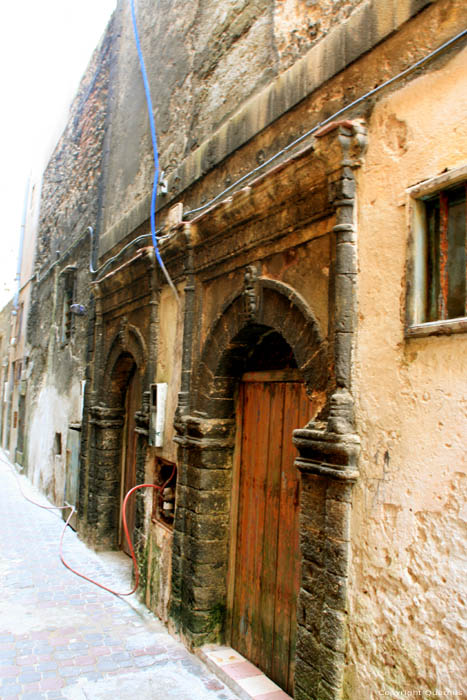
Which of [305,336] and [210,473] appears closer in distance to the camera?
[305,336]

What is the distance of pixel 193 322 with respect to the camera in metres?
4.82

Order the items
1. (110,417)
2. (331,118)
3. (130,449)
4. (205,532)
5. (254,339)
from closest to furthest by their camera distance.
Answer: (331,118) → (254,339) → (205,532) → (130,449) → (110,417)

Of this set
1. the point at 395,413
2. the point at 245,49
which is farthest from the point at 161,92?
the point at 395,413

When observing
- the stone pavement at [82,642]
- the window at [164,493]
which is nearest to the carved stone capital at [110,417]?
the stone pavement at [82,642]

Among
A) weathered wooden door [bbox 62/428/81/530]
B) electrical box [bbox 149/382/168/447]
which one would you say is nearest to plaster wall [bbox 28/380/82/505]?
weathered wooden door [bbox 62/428/81/530]

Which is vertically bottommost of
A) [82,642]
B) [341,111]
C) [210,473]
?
[82,642]

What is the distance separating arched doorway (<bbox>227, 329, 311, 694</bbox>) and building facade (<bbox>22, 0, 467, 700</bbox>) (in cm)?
2

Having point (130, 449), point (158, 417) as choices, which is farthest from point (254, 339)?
point (130, 449)

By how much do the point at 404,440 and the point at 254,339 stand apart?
1.77 m

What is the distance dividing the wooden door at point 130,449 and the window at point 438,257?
4.67 meters

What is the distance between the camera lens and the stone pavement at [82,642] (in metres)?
3.91

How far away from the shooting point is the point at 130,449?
7172 mm

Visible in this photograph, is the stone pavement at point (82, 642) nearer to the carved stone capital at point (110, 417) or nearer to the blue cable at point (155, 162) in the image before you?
the carved stone capital at point (110, 417)

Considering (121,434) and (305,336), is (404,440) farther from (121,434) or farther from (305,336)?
(121,434)
